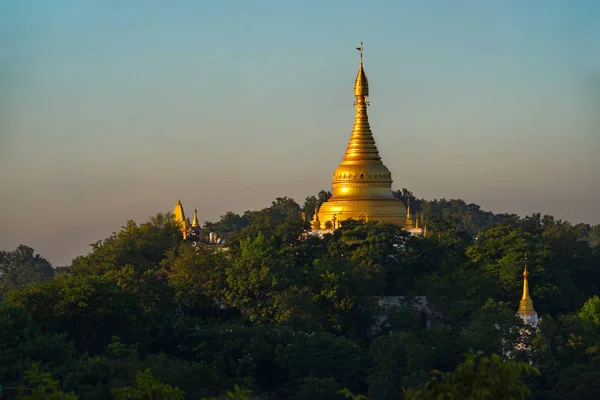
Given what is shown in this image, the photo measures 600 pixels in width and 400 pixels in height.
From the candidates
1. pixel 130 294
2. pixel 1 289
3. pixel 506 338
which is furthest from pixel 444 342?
pixel 1 289

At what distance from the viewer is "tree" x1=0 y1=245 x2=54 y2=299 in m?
106

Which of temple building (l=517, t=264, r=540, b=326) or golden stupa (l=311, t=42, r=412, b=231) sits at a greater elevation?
golden stupa (l=311, t=42, r=412, b=231)

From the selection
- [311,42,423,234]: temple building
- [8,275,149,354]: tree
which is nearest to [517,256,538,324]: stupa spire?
[311,42,423,234]: temple building

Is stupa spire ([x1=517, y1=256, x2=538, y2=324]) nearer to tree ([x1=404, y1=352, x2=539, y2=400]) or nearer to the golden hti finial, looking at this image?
the golden hti finial

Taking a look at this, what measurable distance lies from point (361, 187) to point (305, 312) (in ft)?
52.7

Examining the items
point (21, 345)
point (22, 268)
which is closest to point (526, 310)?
point (21, 345)

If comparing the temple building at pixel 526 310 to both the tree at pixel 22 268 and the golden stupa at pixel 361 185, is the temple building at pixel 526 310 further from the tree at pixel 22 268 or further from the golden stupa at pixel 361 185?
the tree at pixel 22 268

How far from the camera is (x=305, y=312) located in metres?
56.2

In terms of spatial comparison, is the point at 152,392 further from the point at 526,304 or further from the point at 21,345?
the point at 526,304

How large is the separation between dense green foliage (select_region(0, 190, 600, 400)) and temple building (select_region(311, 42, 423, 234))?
2.00m

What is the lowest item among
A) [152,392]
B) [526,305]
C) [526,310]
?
[152,392]

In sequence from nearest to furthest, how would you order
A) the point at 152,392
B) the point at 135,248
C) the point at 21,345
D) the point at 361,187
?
1. the point at 152,392
2. the point at 21,345
3. the point at 135,248
4. the point at 361,187

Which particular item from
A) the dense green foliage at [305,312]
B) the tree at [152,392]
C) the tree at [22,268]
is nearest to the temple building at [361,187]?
the dense green foliage at [305,312]

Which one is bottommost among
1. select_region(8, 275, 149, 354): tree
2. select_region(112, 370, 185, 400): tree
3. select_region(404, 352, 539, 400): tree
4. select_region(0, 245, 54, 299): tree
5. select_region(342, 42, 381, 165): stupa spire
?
select_region(112, 370, 185, 400): tree
